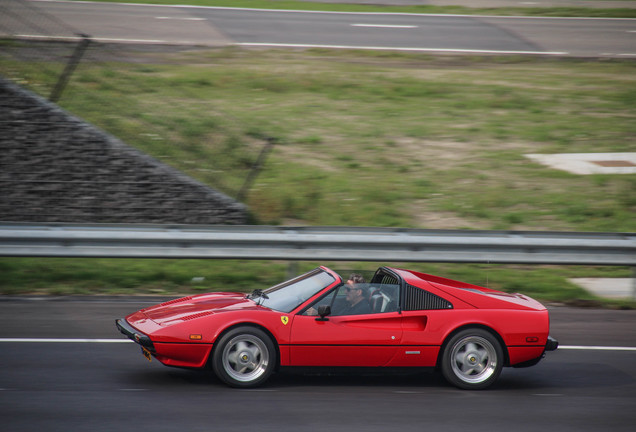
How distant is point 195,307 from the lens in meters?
6.91

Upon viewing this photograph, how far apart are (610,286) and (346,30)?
44.0 feet

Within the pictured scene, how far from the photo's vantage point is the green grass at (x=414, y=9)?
2448cm

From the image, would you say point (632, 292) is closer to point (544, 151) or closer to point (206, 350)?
point (544, 151)

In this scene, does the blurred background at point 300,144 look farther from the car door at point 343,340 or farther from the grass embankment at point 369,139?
the car door at point 343,340

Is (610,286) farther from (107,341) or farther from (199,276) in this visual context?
(107,341)

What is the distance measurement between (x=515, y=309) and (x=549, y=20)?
64.6 feet

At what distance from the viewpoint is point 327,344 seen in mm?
6484

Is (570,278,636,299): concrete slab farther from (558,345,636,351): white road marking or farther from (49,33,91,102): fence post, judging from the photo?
(49,33,91,102): fence post

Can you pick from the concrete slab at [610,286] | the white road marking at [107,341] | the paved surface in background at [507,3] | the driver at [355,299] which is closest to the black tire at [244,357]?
the driver at [355,299]

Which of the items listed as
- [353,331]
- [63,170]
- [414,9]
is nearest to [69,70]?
[63,170]

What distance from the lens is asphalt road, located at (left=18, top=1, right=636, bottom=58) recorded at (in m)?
20.3

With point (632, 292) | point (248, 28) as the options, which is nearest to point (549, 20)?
point (248, 28)

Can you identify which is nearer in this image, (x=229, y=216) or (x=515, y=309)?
(x=515, y=309)

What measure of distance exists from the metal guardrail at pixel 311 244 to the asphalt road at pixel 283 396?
177cm
